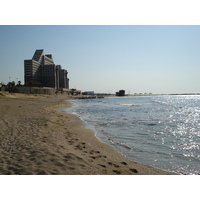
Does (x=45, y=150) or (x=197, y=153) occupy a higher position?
(x=45, y=150)

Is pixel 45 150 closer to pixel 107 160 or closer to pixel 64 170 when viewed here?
pixel 64 170

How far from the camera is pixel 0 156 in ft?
17.0

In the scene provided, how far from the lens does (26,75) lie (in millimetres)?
164000

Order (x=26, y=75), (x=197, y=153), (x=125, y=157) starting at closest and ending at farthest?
(x=125, y=157)
(x=197, y=153)
(x=26, y=75)

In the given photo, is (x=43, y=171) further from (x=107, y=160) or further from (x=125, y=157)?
(x=125, y=157)

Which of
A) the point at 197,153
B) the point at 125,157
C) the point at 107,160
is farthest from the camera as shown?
the point at 197,153

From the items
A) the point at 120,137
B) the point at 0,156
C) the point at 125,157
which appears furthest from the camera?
the point at 120,137

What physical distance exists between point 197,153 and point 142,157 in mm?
2566

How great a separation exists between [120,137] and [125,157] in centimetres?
326

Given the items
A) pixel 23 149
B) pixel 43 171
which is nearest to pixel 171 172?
pixel 43 171
